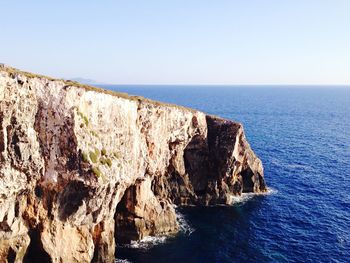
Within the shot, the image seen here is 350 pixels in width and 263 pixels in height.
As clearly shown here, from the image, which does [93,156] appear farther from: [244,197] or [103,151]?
[244,197]

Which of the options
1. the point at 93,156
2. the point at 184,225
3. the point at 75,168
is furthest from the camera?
the point at 184,225

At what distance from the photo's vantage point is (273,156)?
108m

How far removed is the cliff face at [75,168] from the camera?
1641 inches

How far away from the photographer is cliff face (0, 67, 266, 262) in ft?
137

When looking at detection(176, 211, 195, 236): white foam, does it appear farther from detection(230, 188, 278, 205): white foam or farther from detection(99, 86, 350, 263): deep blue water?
detection(230, 188, 278, 205): white foam

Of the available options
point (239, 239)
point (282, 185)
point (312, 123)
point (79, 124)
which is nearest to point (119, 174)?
point (79, 124)

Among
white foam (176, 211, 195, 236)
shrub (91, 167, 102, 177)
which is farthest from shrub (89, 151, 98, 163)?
white foam (176, 211, 195, 236)

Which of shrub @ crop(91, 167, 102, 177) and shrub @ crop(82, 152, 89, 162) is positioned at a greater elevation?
shrub @ crop(82, 152, 89, 162)

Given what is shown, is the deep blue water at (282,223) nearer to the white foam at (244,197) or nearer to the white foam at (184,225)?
the white foam at (184,225)

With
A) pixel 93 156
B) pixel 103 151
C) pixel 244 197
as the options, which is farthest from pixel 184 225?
pixel 93 156

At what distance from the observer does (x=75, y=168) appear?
153 ft

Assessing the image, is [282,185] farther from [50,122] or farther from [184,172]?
[50,122]

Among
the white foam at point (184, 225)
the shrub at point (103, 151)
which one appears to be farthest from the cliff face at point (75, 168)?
the white foam at point (184, 225)

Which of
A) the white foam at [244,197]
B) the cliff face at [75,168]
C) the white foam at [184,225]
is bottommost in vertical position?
the white foam at [184,225]
